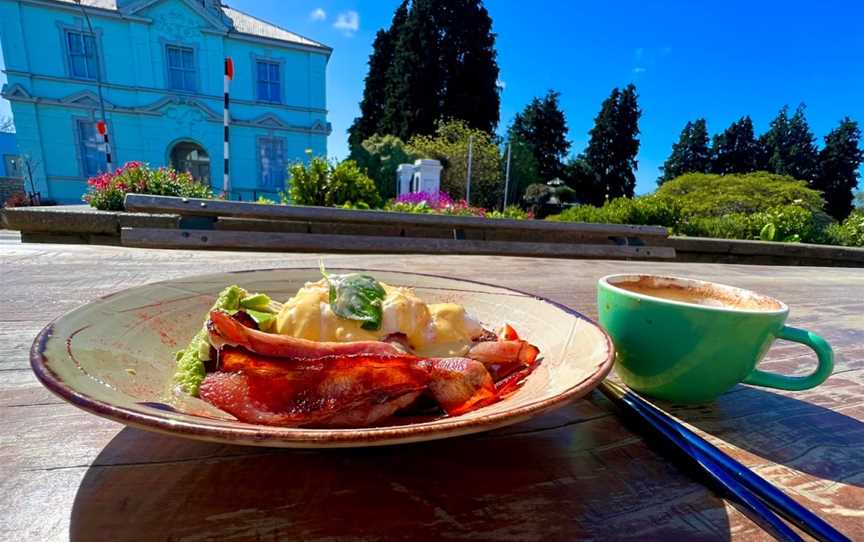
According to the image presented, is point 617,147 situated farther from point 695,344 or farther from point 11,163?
point 11,163

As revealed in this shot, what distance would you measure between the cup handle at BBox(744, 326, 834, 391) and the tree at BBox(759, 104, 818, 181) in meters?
30.1

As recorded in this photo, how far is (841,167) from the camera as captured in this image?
23.2m

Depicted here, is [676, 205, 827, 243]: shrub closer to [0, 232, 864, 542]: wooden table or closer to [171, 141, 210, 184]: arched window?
[0, 232, 864, 542]: wooden table

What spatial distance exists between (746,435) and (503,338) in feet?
1.16

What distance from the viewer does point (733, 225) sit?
6.56 meters

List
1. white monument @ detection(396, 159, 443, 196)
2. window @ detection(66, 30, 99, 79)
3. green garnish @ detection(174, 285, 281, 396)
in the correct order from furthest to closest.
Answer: window @ detection(66, 30, 99, 79)
white monument @ detection(396, 159, 443, 196)
green garnish @ detection(174, 285, 281, 396)

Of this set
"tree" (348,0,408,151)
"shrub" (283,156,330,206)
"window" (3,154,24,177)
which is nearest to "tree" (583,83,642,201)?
"tree" (348,0,408,151)

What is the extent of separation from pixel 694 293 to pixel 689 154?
1374 inches

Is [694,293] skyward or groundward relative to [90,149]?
groundward

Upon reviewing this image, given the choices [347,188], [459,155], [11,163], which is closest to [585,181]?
[459,155]

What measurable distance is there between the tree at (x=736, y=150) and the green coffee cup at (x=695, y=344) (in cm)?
3293

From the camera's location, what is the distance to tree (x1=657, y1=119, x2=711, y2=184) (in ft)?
94.7

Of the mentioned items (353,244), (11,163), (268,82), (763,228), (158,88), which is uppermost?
(268,82)

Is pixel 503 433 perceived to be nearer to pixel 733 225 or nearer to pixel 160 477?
pixel 160 477
